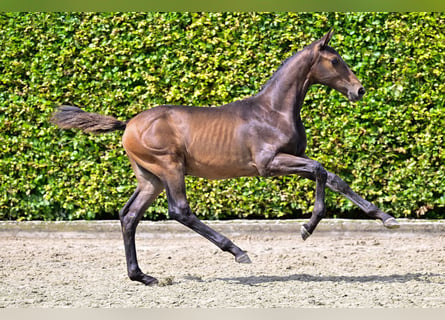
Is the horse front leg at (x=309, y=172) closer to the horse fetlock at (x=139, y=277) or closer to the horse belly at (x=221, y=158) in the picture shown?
the horse belly at (x=221, y=158)

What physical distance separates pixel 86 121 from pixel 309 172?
192cm

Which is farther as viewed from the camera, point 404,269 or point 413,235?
point 413,235

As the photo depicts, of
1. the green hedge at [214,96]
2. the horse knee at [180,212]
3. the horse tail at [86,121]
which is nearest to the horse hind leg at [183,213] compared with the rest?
the horse knee at [180,212]

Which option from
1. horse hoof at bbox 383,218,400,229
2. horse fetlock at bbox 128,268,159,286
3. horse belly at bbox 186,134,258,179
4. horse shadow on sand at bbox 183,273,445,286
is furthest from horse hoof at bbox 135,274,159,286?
horse hoof at bbox 383,218,400,229

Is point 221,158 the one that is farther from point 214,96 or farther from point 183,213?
point 214,96

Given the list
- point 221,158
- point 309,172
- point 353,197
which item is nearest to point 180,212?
point 221,158

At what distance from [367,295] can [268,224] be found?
112 inches

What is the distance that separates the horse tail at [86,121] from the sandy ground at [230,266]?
1.28 metres

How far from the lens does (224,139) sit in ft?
18.6

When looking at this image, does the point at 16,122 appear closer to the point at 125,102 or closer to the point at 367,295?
the point at 125,102

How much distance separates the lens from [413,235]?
774 cm

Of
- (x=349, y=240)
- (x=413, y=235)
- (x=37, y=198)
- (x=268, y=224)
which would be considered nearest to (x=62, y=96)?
(x=37, y=198)

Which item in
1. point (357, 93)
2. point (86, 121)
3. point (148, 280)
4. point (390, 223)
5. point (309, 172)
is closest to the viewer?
point (390, 223)

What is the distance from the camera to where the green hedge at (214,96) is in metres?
7.79
